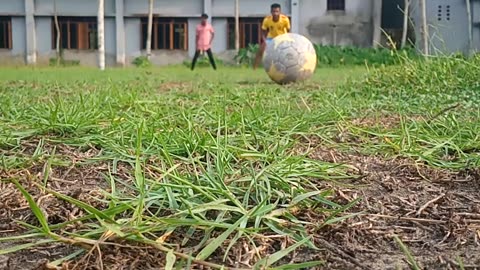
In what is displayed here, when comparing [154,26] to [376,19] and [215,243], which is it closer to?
[376,19]

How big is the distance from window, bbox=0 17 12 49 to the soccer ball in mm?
17280

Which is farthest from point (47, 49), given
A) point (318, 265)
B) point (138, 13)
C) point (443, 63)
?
point (318, 265)

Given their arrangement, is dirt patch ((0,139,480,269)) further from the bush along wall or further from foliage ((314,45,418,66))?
foliage ((314,45,418,66))

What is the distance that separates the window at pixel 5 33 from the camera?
2403cm

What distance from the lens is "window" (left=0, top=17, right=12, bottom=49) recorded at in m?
24.0

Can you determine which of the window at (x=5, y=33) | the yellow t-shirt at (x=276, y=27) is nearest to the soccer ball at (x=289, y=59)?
the yellow t-shirt at (x=276, y=27)

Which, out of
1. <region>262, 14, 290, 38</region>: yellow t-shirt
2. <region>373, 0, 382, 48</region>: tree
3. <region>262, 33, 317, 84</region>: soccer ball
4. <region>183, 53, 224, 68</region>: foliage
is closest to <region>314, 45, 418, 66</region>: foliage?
<region>373, 0, 382, 48</region>: tree

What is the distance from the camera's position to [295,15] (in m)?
23.4

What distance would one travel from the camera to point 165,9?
78.7 ft

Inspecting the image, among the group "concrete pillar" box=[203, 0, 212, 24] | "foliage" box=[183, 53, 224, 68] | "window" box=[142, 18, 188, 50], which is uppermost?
"concrete pillar" box=[203, 0, 212, 24]

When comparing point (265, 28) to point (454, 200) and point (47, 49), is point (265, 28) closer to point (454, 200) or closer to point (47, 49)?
point (454, 200)

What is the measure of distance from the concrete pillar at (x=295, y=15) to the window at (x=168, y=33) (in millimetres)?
3920

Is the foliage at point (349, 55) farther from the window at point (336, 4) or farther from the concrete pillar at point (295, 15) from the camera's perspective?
the window at point (336, 4)

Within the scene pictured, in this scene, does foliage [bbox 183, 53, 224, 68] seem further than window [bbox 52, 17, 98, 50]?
No
